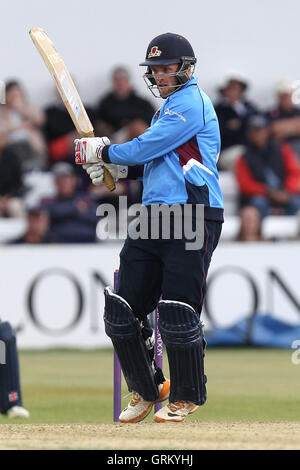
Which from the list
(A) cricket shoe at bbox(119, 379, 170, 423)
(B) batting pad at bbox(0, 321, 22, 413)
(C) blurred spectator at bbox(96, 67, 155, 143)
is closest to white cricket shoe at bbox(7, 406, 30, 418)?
(B) batting pad at bbox(0, 321, 22, 413)

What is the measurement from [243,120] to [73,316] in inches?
127

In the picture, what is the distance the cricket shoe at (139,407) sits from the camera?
18.5 feet

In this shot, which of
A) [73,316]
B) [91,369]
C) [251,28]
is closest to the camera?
[91,369]

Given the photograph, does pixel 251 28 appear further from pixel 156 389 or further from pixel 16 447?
pixel 16 447

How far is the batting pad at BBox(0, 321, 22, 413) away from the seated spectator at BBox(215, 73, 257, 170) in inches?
254

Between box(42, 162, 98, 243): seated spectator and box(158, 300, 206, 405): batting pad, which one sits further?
box(42, 162, 98, 243): seated spectator

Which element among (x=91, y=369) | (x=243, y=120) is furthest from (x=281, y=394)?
(x=243, y=120)

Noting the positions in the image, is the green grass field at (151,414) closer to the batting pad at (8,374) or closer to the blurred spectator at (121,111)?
the batting pad at (8,374)

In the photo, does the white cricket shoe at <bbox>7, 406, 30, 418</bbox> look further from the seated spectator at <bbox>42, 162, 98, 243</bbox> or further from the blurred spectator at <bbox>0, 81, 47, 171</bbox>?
the blurred spectator at <bbox>0, 81, 47, 171</bbox>

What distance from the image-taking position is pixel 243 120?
12750 mm

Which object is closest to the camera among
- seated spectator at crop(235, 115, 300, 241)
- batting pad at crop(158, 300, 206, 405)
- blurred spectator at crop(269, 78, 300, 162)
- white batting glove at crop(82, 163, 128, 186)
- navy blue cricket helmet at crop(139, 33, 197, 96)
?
batting pad at crop(158, 300, 206, 405)

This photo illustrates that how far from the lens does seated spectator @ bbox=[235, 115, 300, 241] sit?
41.0ft

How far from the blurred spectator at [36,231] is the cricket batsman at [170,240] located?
6285 millimetres

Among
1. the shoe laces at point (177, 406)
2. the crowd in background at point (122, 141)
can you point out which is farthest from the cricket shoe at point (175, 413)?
the crowd in background at point (122, 141)
